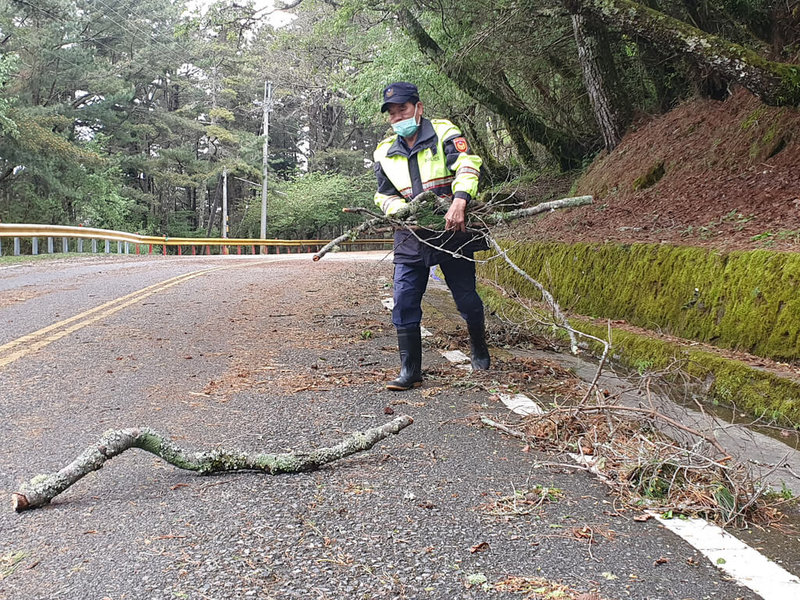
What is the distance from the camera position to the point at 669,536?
251 centimetres

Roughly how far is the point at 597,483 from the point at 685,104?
380 inches

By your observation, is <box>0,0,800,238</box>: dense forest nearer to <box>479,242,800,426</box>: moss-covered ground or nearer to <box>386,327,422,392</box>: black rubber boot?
<box>479,242,800,426</box>: moss-covered ground

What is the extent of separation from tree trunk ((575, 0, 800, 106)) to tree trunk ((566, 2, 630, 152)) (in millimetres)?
2110

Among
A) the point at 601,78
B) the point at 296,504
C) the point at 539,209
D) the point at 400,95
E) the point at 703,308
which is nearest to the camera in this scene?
the point at 296,504

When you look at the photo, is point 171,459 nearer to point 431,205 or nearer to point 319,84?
point 431,205

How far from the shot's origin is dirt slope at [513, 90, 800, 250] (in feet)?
21.5

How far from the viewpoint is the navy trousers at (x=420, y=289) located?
16.0 ft

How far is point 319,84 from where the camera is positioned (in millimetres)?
35000

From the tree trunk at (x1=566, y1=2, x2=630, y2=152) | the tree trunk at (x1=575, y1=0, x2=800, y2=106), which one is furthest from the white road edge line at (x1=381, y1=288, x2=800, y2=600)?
the tree trunk at (x1=566, y1=2, x2=630, y2=152)

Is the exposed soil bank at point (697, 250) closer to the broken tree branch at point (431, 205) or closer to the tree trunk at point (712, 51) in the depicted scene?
the tree trunk at point (712, 51)

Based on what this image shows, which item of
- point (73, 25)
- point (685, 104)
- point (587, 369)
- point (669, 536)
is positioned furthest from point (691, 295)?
point (73, 25)

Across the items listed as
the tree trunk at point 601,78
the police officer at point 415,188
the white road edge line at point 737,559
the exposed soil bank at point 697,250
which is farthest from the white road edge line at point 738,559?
the tree trunk at point 601,78

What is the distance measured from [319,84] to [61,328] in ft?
100

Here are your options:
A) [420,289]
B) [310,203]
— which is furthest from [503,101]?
[310,203]
